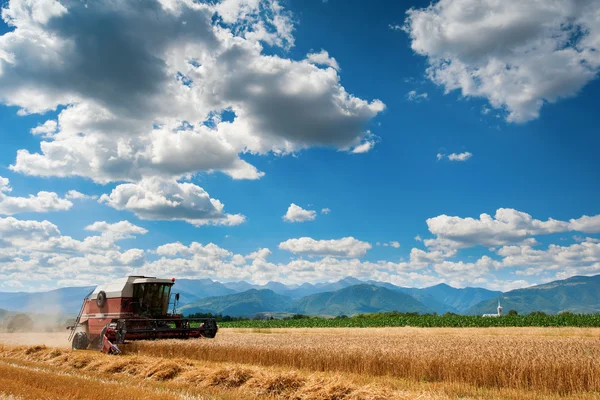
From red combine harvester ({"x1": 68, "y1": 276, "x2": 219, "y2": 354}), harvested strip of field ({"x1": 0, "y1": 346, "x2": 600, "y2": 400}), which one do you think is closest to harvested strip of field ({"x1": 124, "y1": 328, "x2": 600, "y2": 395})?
harvested strip of field ({"x1": 0, "y1": 346, "x2": 600, "y2": 400})

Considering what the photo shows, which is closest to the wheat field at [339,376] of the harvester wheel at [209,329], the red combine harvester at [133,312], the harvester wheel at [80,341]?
the red combine harvester at [133,312]

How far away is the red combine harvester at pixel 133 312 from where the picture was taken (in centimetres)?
2242

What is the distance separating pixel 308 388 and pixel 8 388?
729cm

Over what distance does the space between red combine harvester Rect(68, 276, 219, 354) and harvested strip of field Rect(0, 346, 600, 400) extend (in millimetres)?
7099

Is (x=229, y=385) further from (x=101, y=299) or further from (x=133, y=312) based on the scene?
(x=101, y=299)

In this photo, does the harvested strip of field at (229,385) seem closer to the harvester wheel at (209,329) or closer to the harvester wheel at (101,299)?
the harvester wheel at (209,329)

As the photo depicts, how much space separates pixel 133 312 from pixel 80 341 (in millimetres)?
3718

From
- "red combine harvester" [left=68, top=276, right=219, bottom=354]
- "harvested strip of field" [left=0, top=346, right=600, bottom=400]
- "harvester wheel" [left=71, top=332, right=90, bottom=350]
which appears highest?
"red combine harvester" [left=68, top=276, right=219, bottom=354]

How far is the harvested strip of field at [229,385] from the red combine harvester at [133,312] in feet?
23.3

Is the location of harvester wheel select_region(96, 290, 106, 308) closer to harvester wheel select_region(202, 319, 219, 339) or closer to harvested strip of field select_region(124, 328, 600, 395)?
harvester wheel select_region(202, 319, 219, 339)

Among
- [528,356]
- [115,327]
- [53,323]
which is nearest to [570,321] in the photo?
[528,356]

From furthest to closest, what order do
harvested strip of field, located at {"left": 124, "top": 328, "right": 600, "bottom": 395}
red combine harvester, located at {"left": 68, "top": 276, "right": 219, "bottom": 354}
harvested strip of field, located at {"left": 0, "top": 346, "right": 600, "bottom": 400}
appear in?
red combine harvester, located at {"left": 68, "top": 276, "right": 219, "bottom": 354}, harvested strip of field, located at {"left": 124, "top": 328, "right": 600, "bottom": 395}, harvested strip of field, located at {"left": 0, "top": 346, "right": 600, "bottom": 400}

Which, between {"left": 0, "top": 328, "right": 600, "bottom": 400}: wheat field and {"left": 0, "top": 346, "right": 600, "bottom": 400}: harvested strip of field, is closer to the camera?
{"left": 0, "top": 346, "right": 600, "bottom": 400}: harvested strip of field

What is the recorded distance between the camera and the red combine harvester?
2242 cm
